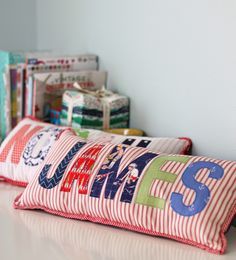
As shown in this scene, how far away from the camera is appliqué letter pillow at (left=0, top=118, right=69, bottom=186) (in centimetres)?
184

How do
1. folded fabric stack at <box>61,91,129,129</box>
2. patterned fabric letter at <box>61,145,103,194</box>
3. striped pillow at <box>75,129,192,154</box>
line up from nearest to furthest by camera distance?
patterned fabric letter at <box>61,145,103,194</box> < striped pillow at <box>75,129,192,154</box> < folded fabric stack at <box>61,91,129,129</box>

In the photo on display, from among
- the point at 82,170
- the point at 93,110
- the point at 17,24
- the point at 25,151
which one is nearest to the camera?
the point at 82,170

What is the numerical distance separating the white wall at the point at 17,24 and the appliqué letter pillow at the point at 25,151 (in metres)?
0.74

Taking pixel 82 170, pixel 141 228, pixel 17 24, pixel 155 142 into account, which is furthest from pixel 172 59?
pixel 17 24

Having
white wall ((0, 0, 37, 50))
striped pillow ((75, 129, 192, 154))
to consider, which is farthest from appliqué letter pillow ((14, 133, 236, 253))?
white wall ((0, 0, 37, 50))

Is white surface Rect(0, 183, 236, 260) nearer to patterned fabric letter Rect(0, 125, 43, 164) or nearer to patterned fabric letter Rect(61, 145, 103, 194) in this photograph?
patterned fabric letter Rect(61, 145, 103, 194)

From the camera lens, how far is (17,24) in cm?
260

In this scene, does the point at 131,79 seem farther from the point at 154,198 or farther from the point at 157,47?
the point at 154,198

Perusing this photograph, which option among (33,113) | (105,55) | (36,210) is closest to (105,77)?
(105,55)

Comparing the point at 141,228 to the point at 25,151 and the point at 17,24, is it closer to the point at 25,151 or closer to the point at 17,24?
the point at 25,151

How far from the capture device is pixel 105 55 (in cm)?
218

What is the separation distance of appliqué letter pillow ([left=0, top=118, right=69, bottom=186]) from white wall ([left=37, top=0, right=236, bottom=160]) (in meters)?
0.32

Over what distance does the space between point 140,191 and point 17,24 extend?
4.41 feet

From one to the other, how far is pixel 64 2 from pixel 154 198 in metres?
1.16
